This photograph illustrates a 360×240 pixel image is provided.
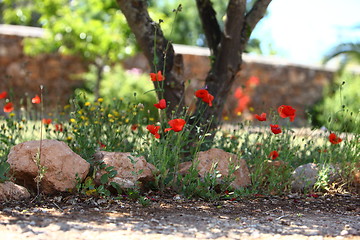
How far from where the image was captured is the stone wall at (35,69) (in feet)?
34.6

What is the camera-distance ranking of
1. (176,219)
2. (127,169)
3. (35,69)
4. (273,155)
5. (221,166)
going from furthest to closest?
(35,69)
(221,166)
(273,155)
(127,169)
(176,219)

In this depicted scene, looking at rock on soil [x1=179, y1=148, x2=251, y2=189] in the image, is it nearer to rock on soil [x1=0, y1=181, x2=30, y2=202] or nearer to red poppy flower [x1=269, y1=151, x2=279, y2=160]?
red poppy flower [x1=269, y1=151, x2=279, y2=160]

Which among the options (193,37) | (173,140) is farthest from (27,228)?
(193,37)

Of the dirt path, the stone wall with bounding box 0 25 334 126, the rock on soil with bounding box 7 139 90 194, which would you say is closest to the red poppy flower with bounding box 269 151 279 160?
the dirt path

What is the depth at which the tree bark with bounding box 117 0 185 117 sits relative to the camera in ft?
16.4

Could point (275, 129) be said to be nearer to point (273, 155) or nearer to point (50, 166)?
point (273, 155)

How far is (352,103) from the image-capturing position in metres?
10.5

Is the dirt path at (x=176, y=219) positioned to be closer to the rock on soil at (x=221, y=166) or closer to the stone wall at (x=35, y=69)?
the rock on soil at (x=221, y=166)

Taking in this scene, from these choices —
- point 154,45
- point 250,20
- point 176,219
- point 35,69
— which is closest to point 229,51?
point 250,20

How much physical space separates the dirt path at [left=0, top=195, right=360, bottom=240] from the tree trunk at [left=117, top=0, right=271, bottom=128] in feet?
4.86

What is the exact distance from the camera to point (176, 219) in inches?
128

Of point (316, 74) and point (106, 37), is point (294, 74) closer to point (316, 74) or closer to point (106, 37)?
point (316, 74)

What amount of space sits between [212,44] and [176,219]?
8.77 ft

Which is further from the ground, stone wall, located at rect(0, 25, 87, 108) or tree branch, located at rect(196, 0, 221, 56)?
tree branch, located at rect(196, 0, 221, 56)
